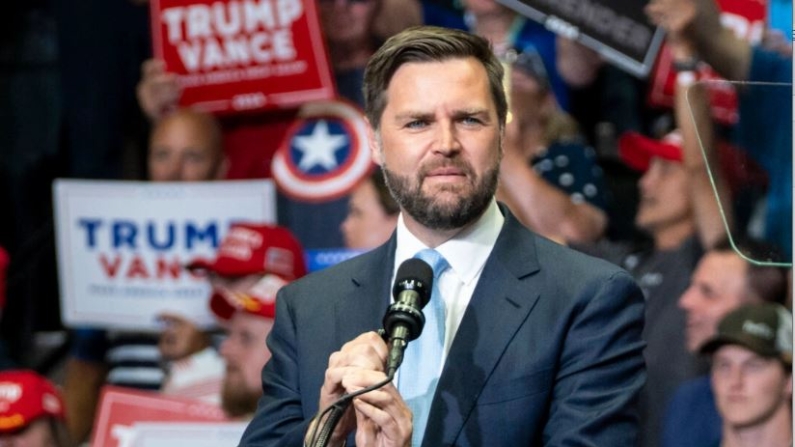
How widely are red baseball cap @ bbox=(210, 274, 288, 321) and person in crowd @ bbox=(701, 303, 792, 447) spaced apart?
1.29 metres

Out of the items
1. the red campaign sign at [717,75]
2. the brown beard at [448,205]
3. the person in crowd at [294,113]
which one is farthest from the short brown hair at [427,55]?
the person in crowd at [294,113]

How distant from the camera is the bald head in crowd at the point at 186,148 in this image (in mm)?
4246

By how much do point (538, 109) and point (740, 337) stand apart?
0.82 meters

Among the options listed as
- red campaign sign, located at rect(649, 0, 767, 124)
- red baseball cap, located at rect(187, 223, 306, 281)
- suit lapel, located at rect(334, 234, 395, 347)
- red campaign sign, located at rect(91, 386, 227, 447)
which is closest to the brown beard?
suit lapel, located at rect(334, 234, 395, 347)

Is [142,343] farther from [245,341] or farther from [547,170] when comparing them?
[547,170]

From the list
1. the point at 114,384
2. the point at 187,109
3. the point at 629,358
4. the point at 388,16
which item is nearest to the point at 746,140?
the point at 629,358

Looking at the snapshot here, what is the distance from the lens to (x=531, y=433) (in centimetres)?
188

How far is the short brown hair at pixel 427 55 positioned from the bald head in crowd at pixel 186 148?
224 centimetres

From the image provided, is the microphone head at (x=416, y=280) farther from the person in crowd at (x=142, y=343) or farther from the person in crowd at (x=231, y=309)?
the person in crowd at (x=142, y=343)

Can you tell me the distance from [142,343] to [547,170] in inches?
55.5

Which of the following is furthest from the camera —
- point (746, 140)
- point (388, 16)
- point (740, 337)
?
point (388, 16)

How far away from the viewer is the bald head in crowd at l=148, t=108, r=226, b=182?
4.25 m

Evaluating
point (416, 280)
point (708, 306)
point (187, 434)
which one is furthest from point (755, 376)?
point (416, 280)

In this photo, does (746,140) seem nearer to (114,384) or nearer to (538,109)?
(538,109)
